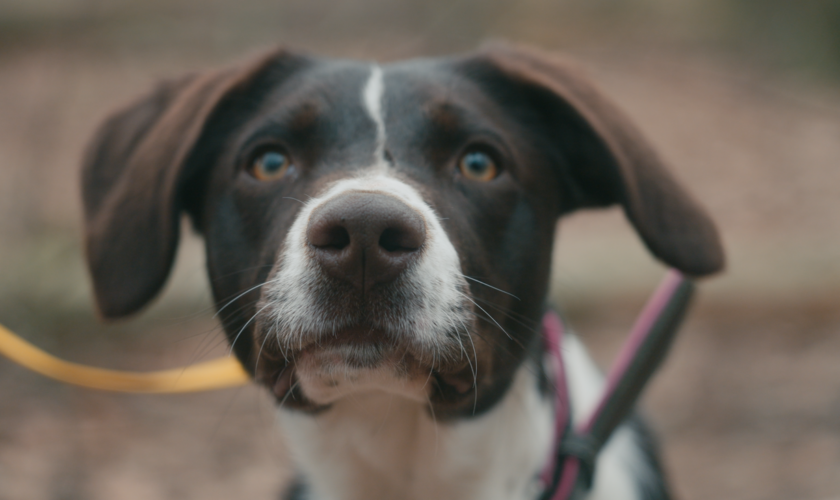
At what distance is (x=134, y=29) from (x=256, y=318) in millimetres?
7589

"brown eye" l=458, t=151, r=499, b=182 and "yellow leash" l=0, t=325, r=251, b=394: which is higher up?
"brown eye" l=458, t=151, r=499, b=182

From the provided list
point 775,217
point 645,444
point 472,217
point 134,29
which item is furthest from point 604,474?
point 134,29

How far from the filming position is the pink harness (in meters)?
2.16

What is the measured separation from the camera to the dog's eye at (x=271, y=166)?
79.2 inches

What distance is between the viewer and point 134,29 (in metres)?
8.35

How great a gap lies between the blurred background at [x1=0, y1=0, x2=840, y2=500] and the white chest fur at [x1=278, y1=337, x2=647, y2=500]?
427 mm

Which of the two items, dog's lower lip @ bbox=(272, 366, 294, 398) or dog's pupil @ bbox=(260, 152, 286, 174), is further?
dog's pupil @ bbox=(260, 152, 286, 174)

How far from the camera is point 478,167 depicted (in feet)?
6.64

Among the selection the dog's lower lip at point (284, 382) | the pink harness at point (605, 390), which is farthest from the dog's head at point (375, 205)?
the pink harness at point (605, 390)

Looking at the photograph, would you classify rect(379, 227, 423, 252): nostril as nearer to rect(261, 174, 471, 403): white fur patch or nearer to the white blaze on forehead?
rect(261, 174, 471, 403): white fur patch

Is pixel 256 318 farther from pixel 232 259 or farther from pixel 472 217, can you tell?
pixel 472 217

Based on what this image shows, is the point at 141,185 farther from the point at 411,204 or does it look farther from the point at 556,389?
the point at 556,389

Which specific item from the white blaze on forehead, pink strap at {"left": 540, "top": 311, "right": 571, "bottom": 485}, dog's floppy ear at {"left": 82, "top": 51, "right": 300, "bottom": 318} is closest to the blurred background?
dog's floppy ear at {"left": 82, "top": 51, "right": 300, "bottom": 318}

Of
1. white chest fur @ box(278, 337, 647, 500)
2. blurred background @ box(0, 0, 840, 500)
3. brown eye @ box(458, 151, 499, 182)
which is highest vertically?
brown eye @ box(458, 151, 499, 182)
